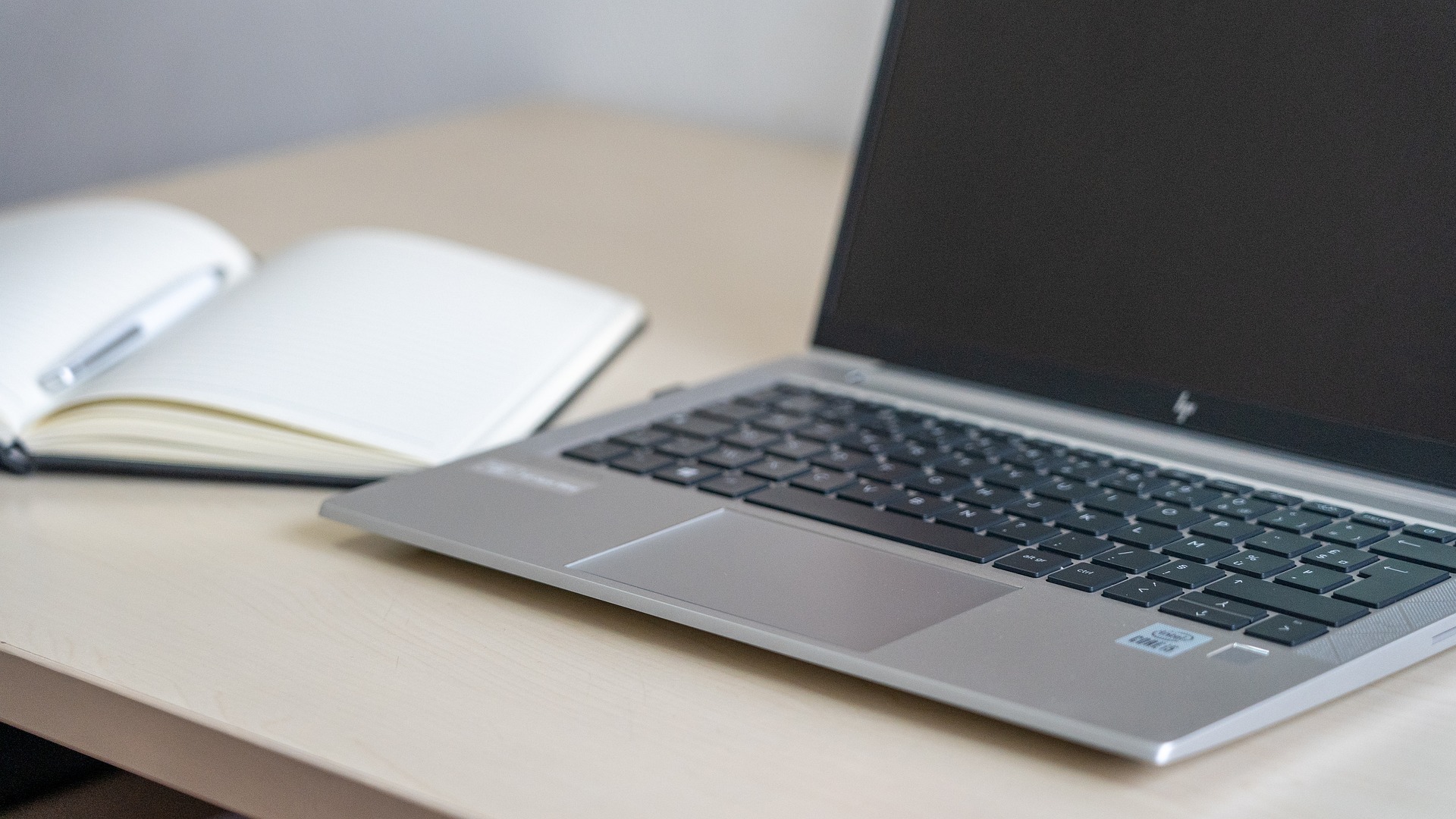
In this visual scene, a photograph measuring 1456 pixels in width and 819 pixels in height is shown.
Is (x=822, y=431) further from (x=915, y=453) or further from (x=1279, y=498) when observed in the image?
(x=1279, y=498)

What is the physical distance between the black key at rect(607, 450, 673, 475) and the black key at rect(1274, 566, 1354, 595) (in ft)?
0.85

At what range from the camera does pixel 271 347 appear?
706 millimetres

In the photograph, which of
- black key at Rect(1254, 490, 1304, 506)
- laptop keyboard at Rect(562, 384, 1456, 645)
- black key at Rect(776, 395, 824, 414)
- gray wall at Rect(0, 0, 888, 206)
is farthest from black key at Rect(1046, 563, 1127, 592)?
gray wall at Rect(0, 0, 888, 206)

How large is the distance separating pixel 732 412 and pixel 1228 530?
25 cm

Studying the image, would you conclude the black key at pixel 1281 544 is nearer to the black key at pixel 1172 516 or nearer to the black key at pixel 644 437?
the black key at pixel 1172 516

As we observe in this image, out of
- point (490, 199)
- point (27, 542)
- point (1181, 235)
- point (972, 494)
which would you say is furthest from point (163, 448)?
point (490, 199)

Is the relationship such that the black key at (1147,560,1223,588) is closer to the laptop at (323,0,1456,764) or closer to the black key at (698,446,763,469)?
the laptop at (323,0,1456,764)

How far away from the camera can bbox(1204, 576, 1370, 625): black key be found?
1.50 ft

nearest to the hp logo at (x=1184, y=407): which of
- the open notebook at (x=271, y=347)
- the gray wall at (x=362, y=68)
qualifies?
the open notebook at (x=271, y=347)

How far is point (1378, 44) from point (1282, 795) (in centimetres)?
37

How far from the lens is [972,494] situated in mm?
575

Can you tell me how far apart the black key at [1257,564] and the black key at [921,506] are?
111 millimetres

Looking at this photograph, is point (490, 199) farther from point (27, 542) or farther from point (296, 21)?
point (27, 542)

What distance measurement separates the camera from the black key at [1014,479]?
0.58 metres
